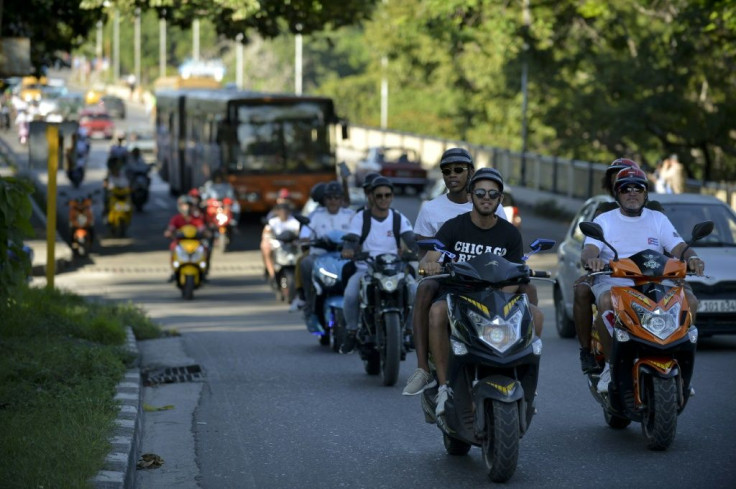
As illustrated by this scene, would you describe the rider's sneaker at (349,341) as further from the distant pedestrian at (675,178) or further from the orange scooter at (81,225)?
the distant pedestrian at (675,178)

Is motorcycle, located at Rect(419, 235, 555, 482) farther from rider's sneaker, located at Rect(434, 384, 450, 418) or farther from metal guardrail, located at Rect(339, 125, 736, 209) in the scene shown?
metal guardrail, located at Rect(339, 125, 736, 209)

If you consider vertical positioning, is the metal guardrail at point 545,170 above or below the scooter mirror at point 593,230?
below

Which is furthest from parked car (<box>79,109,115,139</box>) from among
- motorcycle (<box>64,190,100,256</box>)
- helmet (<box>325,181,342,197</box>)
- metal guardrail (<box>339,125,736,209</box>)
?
helmet (<box>325,181,342,197</box>)

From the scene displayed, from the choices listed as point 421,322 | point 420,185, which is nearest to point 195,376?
point 421,322

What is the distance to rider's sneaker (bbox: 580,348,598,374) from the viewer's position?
946 centimetres

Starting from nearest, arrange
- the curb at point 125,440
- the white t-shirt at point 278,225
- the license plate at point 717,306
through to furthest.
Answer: the curb at point 125,440, the license plate at point 717,306, the white t-shirt at point 278,225

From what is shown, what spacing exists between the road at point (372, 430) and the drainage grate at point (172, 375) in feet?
0.56

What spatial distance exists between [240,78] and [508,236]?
83319mm

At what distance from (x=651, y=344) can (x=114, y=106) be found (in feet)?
301

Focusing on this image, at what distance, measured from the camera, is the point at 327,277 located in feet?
45.0

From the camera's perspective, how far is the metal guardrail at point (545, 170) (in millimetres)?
32750

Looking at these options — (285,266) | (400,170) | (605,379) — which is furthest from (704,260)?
(400,170)

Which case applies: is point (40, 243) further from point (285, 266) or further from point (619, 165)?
point (619, 165)

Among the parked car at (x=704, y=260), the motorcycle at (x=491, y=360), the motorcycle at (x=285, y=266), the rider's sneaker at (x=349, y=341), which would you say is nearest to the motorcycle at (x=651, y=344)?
the motorcycle at (x=491, y=360)
